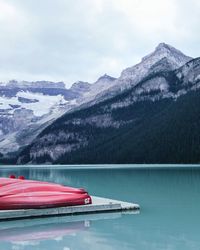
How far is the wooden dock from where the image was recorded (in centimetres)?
2341

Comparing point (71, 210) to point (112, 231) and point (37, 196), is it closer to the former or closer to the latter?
point (37, 196)

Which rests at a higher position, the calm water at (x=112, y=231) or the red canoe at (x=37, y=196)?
the red canoe at (x=37, y=196)

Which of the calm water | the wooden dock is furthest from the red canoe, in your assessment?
the calm water

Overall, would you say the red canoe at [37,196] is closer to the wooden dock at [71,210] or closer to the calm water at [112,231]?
the wooden dock at [71,210]

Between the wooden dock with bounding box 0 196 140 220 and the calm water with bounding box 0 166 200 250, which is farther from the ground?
the wooden dock with bounding box 0 196 140 220

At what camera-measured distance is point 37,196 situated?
25094mm

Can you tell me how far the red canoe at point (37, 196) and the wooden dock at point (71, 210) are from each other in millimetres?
454

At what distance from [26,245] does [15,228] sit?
4.04m

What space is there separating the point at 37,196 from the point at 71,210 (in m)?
2.08

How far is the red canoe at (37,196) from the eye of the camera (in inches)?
963

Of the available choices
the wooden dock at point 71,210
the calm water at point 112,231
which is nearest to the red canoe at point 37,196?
the wooden dock at point 71,210

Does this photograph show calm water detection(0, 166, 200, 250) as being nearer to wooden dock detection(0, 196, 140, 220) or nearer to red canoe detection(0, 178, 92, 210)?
wooden dock detection(0, 196, 140, 220)

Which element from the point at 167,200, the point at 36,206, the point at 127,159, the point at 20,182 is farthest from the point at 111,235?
the point at 127,159

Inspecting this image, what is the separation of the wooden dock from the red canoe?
0.45 meters
